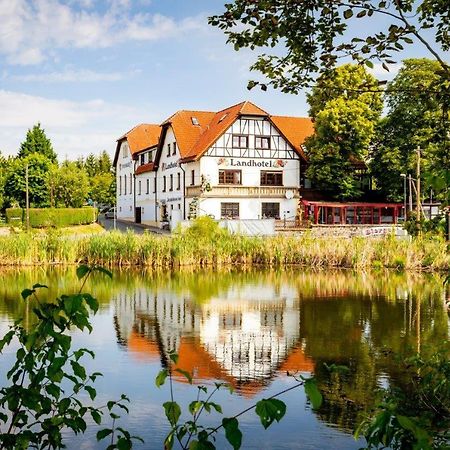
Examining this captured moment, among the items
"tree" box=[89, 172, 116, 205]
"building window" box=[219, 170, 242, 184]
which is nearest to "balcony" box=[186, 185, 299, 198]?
"building window" box=[219, 170, 242, 184]

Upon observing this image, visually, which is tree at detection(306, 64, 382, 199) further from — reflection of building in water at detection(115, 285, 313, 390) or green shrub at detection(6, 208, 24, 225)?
reflection of building in water at detection(115, 285, 313, 390)

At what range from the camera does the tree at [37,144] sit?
242 feet

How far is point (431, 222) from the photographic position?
5.25 metres

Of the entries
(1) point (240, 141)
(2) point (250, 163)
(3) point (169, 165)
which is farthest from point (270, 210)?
(3) point (169, 165)

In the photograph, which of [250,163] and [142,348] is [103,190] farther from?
[142,348]

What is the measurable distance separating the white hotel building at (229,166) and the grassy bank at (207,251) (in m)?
16.9

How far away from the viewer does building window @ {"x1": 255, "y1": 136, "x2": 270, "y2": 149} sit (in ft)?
169

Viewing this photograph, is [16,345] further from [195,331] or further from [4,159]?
[4,159]

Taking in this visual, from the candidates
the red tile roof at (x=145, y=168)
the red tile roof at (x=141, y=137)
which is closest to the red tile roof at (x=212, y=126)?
the red tile roof at (x=145, y=168)

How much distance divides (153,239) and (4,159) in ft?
147

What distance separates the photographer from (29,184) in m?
59.4

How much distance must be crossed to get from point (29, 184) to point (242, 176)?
65.9 feet

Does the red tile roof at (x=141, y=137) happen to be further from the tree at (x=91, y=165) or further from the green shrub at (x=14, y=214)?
the tree at (x=91, y=165)

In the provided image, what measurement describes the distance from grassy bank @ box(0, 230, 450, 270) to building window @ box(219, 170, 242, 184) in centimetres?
1910
